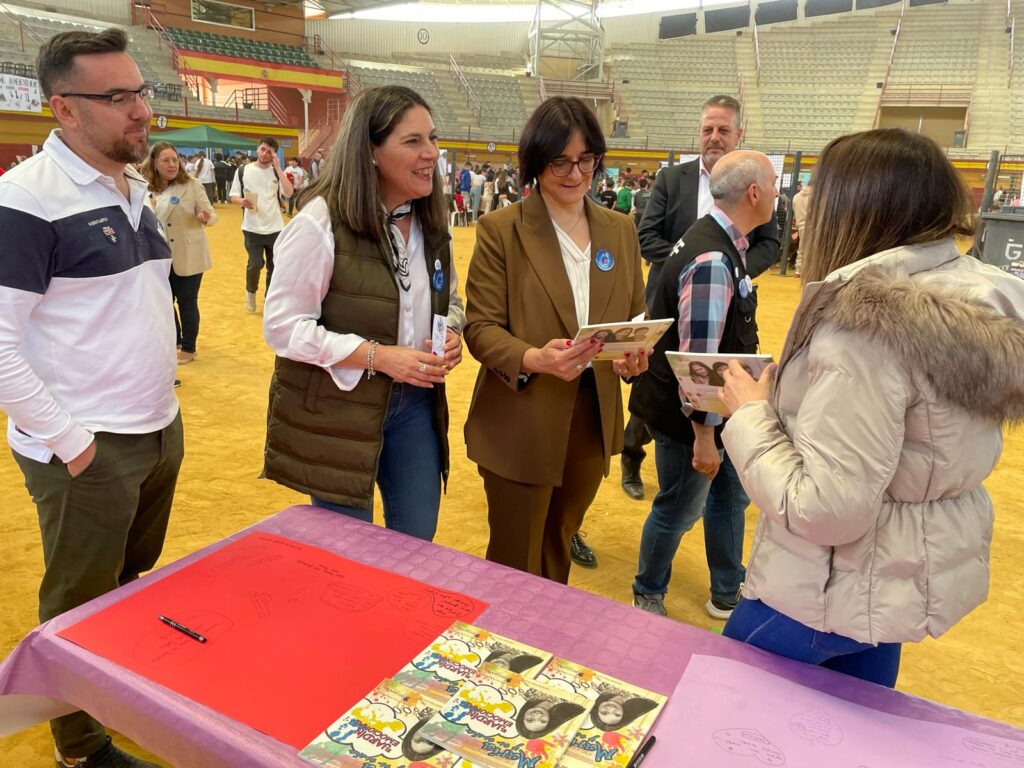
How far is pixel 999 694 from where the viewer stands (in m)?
2.41

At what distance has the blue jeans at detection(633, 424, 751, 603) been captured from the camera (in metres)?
2.43

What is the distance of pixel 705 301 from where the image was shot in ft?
6.79

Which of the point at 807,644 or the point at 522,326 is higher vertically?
the point at 522,326

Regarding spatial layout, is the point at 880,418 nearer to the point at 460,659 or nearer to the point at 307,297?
the point at 460,659

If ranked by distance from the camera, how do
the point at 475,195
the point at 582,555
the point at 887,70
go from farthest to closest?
1. the point at 887,70
2. the point at 475,195
3. the point at 582,555

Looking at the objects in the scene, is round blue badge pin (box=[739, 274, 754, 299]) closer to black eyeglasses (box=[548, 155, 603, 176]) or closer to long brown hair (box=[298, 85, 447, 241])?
black eyeglasses (box=[548, 155, 603, 176])

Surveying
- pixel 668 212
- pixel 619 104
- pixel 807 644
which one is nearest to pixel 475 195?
pixel 619 104

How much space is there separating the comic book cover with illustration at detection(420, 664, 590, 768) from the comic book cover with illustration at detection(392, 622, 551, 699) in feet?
0.07

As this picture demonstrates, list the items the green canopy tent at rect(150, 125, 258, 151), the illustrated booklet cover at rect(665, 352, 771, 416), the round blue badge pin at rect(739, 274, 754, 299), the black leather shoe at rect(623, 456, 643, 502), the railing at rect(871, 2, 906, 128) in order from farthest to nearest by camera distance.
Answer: the railing at rect(871, 2, 906, 128), the green canopy tent at rect(150, 125, 258, 151), the black leather shoe at rect(623, 456, 643, 502), the round blue badge pin at rect(739, 274, 754, 299), the illustrated booklet cover at rect(665, 352, 771, 416)

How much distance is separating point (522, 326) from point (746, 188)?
0.80 metres

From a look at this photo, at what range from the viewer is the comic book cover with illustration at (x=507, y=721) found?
3.19 ft

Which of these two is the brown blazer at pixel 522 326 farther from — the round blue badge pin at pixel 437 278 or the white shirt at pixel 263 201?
the white shirt at pixel 263 201

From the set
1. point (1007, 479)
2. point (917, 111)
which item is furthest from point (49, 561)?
point (917, 111)

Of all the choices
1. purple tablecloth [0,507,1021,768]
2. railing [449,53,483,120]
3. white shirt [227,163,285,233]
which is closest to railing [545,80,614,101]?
railing [449,53,483,120]
